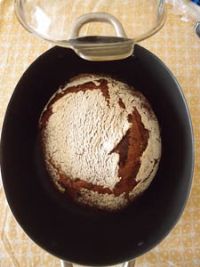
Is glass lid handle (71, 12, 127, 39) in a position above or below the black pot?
above

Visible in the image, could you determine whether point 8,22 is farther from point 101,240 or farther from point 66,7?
point 101,240

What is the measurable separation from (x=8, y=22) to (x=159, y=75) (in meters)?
0.45

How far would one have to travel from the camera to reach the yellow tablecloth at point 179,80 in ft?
2.23

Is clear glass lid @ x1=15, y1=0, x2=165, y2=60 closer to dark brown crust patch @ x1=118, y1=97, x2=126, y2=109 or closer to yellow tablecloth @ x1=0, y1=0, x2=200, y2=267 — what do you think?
dark brown crust patch @ x1=118, y1=97, x2=126, y2=109

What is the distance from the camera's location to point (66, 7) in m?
0.69

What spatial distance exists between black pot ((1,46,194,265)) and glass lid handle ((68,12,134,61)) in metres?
0.08

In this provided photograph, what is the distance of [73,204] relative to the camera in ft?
2.26

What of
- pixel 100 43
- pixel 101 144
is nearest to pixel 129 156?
pixel 101 144

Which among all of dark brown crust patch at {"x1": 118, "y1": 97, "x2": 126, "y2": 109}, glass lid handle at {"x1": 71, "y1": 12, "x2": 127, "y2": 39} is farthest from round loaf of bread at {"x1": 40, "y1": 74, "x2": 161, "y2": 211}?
glass lid handle at {"x1": 71, "y1": 12, "x2": 127, "y2": 39}

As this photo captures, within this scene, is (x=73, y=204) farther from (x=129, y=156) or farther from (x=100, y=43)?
(x=100, y=43)

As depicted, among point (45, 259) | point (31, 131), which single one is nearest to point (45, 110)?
point (31, 131)

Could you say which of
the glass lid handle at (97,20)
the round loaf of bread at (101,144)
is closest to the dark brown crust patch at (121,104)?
the round loaf of bread at (101,144)

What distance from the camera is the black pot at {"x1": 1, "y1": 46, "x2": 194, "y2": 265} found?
63cm

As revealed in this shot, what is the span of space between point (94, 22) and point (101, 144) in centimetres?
22
